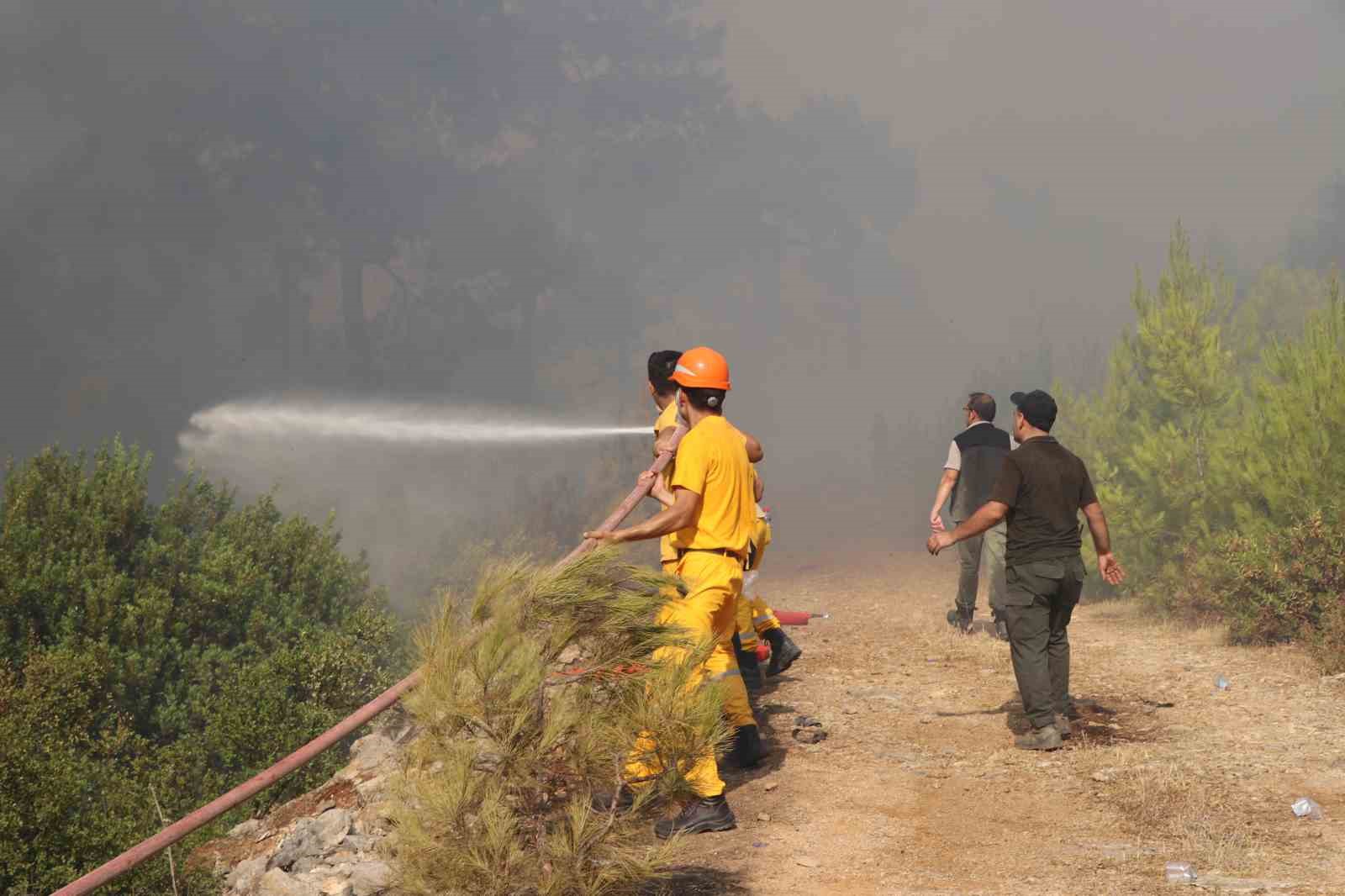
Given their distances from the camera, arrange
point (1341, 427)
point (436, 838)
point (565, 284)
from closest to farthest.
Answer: point (436, 838) → point (1341, 427) → point (565, 284)

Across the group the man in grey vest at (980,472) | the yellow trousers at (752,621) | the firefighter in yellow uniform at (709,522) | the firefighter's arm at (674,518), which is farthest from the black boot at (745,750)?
the man in grey vest at (980,472)

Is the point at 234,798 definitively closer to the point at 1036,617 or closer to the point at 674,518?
the point at 674,518

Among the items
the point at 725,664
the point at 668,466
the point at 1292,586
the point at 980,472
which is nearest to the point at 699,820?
the point at 725,664

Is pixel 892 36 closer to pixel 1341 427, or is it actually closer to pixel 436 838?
pixel 1341 427

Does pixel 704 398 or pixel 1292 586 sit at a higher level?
pixel 704 398

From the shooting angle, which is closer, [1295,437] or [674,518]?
[674,518]

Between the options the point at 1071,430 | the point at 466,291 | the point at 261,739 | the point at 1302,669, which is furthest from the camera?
the point at 466,291

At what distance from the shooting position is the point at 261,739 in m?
9.24

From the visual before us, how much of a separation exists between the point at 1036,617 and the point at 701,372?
250cm

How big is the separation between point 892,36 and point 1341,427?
167 feet

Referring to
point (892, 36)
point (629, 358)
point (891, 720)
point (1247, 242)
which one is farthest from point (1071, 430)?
point (892, 36)

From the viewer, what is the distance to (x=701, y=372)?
540 cm

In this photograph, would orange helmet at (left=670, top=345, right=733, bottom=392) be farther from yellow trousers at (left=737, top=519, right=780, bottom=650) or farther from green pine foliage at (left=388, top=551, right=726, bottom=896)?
yellow trousers at (left=737, top=519, right=780, bottom=650)

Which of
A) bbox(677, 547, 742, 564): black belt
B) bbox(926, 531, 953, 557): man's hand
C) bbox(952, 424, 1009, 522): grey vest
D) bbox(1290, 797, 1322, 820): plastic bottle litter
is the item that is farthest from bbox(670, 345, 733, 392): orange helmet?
bbox(952, 424, 1009, 522): grey vest
